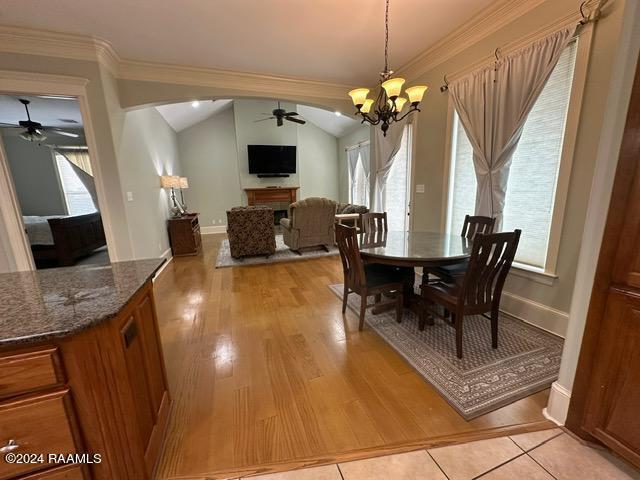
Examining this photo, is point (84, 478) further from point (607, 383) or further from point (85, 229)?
point (85, 229)

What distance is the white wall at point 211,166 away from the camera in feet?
24.7

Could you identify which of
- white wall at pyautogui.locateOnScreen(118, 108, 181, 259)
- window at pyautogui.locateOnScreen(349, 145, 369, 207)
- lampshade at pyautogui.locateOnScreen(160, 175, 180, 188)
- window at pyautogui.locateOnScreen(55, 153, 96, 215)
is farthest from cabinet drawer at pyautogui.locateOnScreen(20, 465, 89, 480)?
window at pyautogui.locateOnScreen(55, 153, 96, 215)

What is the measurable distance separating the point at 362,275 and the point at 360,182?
5918 millimetres

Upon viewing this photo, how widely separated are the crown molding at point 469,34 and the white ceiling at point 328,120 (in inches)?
154

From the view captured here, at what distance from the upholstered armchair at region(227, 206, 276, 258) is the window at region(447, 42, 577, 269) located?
3.47 meters

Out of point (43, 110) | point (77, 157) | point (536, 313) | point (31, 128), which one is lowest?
point (536, 313)

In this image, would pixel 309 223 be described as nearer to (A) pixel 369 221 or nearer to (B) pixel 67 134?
(A) pixel 369 221

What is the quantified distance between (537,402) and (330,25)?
11.4 ft

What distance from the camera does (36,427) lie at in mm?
838

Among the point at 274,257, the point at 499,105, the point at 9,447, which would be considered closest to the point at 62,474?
the point at 9,447

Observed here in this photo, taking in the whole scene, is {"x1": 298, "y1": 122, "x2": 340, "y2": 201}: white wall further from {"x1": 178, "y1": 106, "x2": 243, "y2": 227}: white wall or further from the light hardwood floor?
the light hardwood floor

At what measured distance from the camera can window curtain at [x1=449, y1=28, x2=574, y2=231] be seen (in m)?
2.09

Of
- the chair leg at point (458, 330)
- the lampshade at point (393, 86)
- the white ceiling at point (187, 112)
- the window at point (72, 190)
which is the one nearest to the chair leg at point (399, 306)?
the chair leg at point (458, 330)

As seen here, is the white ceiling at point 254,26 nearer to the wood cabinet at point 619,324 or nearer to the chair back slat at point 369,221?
the chair back slat at point 369,221
